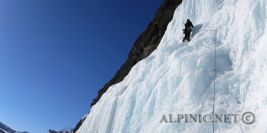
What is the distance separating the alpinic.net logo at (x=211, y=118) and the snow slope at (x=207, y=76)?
0.47 ft

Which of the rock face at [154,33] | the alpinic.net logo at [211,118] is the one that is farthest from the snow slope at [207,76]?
the rock face at [154,33]

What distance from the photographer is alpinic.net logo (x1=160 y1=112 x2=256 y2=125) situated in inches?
379

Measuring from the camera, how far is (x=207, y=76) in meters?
11.9

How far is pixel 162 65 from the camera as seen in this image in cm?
1520

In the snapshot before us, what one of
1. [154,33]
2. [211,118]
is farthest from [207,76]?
[154,33]

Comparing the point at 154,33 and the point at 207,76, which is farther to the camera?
the point at 154,33

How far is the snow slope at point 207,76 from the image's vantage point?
10.3 meters

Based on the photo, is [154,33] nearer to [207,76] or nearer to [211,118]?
[207,76]

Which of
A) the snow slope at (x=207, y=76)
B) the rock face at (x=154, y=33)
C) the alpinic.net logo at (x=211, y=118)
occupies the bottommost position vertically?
the alpinic.net logo at (x=211, y=118)

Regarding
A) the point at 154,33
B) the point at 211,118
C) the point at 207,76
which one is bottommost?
the point at 211,118

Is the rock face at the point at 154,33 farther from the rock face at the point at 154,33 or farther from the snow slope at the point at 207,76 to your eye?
the snow slope at the point at 207,76

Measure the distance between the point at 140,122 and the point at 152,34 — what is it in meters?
12.4

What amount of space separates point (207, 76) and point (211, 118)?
6.10 feet

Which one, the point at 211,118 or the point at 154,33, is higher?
the point at 154,33
